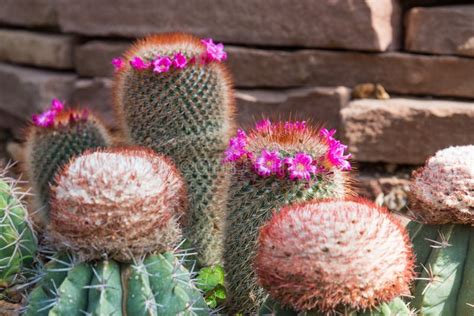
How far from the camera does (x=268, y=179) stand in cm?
213

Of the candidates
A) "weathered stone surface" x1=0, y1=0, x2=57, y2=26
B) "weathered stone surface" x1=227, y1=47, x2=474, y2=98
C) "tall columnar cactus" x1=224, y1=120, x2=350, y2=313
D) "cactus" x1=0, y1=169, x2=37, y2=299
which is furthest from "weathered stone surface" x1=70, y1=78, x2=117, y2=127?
→ "tall columnar cactus" x1=224, y1=120, x2=350, y2=313

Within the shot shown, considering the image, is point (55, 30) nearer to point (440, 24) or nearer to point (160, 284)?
point (440, 24)

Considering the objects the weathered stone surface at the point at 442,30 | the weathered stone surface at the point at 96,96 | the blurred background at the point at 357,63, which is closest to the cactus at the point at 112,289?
the blurred background at the point at 357,63

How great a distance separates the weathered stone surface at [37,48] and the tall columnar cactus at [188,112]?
204 centimetres

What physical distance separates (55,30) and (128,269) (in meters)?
3.37

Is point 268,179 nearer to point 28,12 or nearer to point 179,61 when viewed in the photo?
point 179,61

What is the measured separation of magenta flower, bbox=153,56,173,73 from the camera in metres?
2.62

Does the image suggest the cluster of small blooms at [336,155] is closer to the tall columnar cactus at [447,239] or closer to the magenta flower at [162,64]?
the tall columnar cactus at [447,239]

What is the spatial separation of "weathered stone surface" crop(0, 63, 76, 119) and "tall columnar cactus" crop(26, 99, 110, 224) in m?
1.78

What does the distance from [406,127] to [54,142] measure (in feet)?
6.19

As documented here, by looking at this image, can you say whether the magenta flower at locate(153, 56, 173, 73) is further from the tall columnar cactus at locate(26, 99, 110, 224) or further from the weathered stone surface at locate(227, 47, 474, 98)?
the weathered stone surface at locate(227, 47, 474, 98)

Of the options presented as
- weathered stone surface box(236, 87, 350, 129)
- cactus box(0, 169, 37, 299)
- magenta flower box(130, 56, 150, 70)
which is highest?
magenta flower box(130, 56, 150, 70)

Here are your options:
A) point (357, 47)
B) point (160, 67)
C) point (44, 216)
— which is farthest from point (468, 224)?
point (357, 47)

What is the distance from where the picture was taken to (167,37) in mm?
2793
